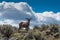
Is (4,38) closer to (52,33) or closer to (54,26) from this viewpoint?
(52,33)

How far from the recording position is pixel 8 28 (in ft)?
116

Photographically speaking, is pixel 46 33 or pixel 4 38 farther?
pixel 46 33

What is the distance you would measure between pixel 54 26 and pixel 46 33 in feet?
14.0

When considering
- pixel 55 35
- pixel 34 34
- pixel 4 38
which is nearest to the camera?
pixel 4 38

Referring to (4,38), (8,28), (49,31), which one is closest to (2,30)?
(8,28)

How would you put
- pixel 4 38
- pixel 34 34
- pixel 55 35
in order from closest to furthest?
pixel 4 38, pixel 34 34, pixel 55 35

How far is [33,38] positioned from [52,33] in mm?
6233

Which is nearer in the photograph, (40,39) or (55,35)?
(40,39)

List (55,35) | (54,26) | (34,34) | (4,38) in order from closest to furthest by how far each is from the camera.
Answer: (4,38), (34,34), (55,35), (54,26)

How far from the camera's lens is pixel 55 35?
112 ft

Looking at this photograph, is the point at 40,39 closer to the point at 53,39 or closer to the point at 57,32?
the point at 53,39

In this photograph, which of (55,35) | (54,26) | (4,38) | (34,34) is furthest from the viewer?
(54,26)

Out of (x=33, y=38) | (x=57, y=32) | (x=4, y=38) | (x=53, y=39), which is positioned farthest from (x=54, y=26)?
(x=4, y=38)

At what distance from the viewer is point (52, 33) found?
117 feet
